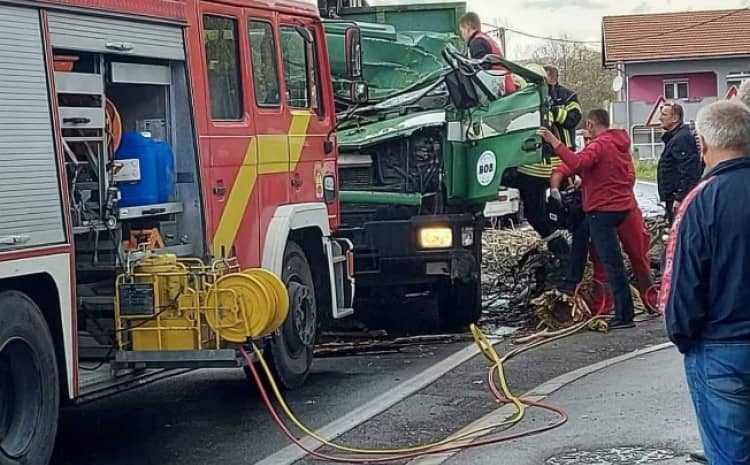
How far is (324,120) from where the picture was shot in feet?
34.3

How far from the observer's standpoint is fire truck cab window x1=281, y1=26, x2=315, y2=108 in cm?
988

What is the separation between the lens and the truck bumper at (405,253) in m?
11.7

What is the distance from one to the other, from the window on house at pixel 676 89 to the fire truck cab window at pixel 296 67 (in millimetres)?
58113

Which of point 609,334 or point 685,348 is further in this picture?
point 609,334

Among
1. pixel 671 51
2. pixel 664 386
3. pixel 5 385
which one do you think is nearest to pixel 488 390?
pixel 664 386

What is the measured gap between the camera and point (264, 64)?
946 cm

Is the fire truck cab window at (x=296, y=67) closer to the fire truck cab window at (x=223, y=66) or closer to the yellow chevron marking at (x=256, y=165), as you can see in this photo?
the yellow chevron marking at (x=256, y=165)

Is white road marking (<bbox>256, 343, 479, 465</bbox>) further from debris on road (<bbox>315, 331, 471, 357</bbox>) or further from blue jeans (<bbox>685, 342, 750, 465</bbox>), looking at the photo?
blue jeans (<bbox>685, 342, 750, 465</bbox>)

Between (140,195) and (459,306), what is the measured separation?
5175 millimetres

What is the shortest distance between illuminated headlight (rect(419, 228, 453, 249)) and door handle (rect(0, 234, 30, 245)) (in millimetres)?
5530

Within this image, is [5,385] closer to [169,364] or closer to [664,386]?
[169,364]

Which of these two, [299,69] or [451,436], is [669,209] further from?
[451,436]

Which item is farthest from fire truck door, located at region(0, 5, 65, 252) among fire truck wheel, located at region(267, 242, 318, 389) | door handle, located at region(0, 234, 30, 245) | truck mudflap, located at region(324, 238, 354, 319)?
truck mudflap, located at region(324, 238, 354, 319)

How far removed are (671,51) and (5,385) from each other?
62.0m
